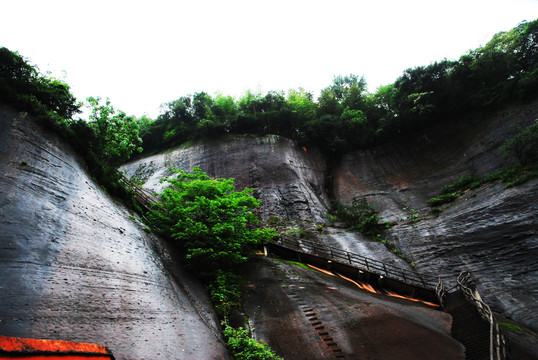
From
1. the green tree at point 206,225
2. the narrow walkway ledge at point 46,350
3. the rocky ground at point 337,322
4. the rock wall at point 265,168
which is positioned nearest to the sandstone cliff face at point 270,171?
the rock wall at point 265,168

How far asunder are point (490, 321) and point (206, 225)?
32.8 feet

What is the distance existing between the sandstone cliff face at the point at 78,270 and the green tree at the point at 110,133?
215 cm

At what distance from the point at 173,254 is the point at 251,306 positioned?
3818mm

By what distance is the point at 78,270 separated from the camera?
5977 millimetres

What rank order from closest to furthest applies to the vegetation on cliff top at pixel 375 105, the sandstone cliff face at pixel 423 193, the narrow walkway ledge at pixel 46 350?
the narrow walkway ledge at pixel 46 350 → the sandstone cliff face at pixel 423 193 → the vegetation on cliff top at pixel 375 105

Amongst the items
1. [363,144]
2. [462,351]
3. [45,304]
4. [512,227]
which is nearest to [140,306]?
[45,304]

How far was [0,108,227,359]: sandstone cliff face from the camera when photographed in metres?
4.75

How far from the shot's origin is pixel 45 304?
4.71 metres

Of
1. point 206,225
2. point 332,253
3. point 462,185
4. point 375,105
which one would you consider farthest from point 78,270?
point 375,105

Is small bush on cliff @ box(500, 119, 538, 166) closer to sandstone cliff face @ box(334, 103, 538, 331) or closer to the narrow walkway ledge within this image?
sandstone cliff face @ box(334, 103, 538, 331)

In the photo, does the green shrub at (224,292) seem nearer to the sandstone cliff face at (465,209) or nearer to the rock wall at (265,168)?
the rock wall at (265,168)

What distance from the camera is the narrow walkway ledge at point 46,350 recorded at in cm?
266

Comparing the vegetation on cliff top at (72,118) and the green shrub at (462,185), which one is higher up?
the green shrub at (462,185)

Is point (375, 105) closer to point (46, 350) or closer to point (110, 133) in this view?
point (110, 133)
